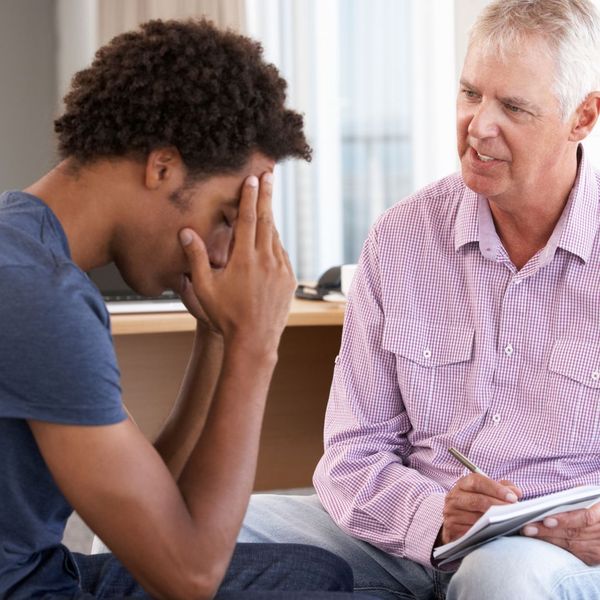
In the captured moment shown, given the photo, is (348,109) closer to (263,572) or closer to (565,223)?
(565,223)

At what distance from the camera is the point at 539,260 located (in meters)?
1.58

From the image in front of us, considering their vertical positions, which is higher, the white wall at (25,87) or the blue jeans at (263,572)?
the white wall at (25,87)

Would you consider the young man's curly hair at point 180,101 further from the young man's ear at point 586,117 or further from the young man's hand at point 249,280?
the young man's ear at point 586,117

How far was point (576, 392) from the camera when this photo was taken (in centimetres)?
153

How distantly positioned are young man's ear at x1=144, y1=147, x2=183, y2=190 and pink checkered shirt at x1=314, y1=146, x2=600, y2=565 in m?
0.61

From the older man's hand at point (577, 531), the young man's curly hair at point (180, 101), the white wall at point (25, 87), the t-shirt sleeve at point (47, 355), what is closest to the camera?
the t-shirt sleeve at point (47, 355)

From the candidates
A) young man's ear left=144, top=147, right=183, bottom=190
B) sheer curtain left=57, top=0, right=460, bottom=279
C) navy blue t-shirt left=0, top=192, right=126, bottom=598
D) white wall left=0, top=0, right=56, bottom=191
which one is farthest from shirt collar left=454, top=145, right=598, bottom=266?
white wall left=0, top=0, right=56, bottom=191

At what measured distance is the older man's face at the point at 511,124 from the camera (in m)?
1.57

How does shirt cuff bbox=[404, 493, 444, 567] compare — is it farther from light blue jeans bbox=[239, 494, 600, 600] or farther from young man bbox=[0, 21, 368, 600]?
young man bbox=[0, 21, 368, 600]

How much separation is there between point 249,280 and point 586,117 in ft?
2.37

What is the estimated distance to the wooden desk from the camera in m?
2.67

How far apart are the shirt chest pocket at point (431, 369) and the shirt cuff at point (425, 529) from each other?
0.45ft

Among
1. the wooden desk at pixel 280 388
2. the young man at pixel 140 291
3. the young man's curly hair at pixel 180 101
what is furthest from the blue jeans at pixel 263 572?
the wooden desk at pixel 280 388

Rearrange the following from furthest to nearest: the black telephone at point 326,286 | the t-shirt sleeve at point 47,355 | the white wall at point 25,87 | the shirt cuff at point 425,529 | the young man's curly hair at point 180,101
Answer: the white wall at point 25,87, the black telephone at point 326,286, the shirt cuff at point 425,529, the young man's curly hair at point 180,101, the t-shirt sleeve at point 47,355
